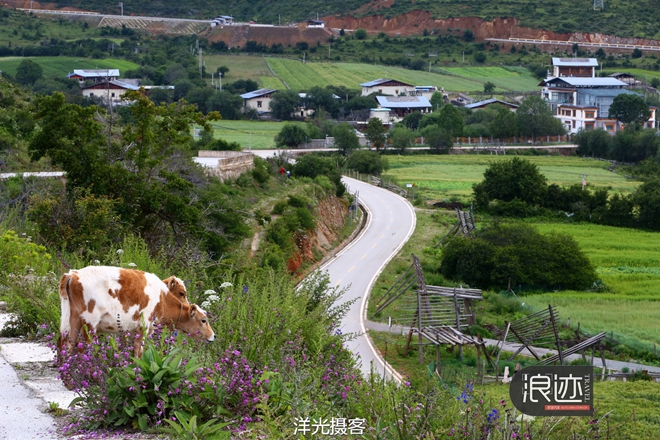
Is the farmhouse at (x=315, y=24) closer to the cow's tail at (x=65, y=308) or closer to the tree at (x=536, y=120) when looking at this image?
the tree at (x=536, y=120)

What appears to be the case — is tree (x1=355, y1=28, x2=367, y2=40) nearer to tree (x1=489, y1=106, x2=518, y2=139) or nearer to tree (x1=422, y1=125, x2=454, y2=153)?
tree (x1=489, y1=106, x2=518, y2=139)

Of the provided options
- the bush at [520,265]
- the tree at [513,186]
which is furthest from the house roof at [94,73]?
the bush at [520,265]

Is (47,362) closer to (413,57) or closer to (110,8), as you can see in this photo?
(413,57)

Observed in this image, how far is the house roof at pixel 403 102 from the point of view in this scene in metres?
115

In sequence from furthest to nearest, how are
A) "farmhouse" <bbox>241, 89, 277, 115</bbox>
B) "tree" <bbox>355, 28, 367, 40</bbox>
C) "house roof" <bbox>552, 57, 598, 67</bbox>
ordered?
"tree" <bbox>355, 28, 367, 40</bbox>
"house roof" <bbox>552, 57, 598, 67</bbox>
"farmhouse" <bbox>241, 89, 277, 115</bbox>

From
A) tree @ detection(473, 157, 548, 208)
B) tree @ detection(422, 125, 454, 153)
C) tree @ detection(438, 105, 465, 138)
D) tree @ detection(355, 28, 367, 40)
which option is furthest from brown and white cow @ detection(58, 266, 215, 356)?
tree @ detection(355, 28, 367, 40)

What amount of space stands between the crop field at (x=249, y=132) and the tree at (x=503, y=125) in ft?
79.0

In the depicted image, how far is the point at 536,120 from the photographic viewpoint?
3969 inches

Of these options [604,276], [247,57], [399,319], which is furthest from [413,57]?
[399,319]

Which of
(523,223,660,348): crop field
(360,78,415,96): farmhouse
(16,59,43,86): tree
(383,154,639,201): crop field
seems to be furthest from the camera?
(360,78,415,96): farmhouse

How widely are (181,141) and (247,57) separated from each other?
124 meters

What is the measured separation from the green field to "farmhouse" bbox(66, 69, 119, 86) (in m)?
24.7

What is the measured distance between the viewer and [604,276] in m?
39.3

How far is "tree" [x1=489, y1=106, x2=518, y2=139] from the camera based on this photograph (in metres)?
97.6
